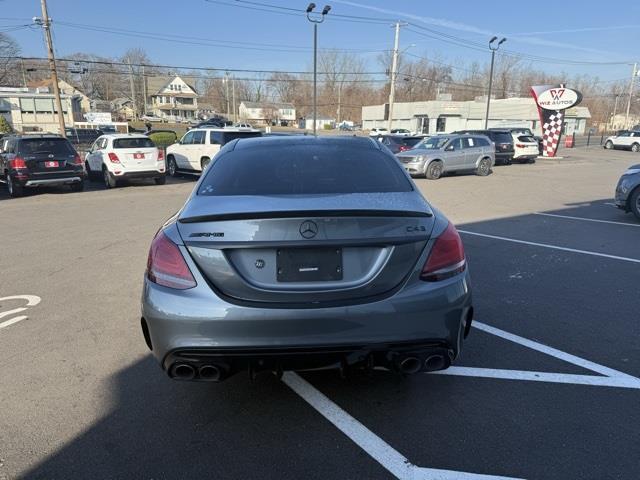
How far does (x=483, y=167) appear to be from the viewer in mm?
20141

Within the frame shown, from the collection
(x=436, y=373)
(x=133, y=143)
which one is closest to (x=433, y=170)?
(x=133, y=143)

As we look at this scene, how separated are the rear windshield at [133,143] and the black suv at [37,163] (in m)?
1.46

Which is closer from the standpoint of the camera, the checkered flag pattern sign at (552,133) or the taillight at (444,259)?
the taillight at (444,259)

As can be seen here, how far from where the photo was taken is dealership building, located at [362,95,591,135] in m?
62.9

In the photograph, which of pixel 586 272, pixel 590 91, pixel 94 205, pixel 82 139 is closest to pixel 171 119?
pixel 82 139

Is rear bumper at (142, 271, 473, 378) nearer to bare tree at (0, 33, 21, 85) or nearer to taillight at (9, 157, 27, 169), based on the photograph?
taillight at (9, 157, 27, 169)

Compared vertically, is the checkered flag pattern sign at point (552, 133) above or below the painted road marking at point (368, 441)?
above

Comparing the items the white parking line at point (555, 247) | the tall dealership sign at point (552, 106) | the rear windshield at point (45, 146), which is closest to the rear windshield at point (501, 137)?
the tall dealership sign at point (552, 106)

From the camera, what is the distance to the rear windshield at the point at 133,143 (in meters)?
15.5

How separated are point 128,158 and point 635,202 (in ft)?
45.3

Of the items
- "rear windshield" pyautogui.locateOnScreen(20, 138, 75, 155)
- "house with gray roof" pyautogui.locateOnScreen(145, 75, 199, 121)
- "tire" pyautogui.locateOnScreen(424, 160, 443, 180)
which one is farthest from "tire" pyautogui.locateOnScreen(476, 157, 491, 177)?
"house with gray roof" pyautogui.locateOnScreen(145, 75, 199, 121)

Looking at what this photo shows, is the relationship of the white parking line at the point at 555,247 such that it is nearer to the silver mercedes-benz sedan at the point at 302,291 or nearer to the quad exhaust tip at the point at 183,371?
the silver mercedes-benz sedan at the point at 302,291

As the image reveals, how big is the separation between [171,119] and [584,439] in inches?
4454

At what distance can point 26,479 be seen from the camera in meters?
2.48
